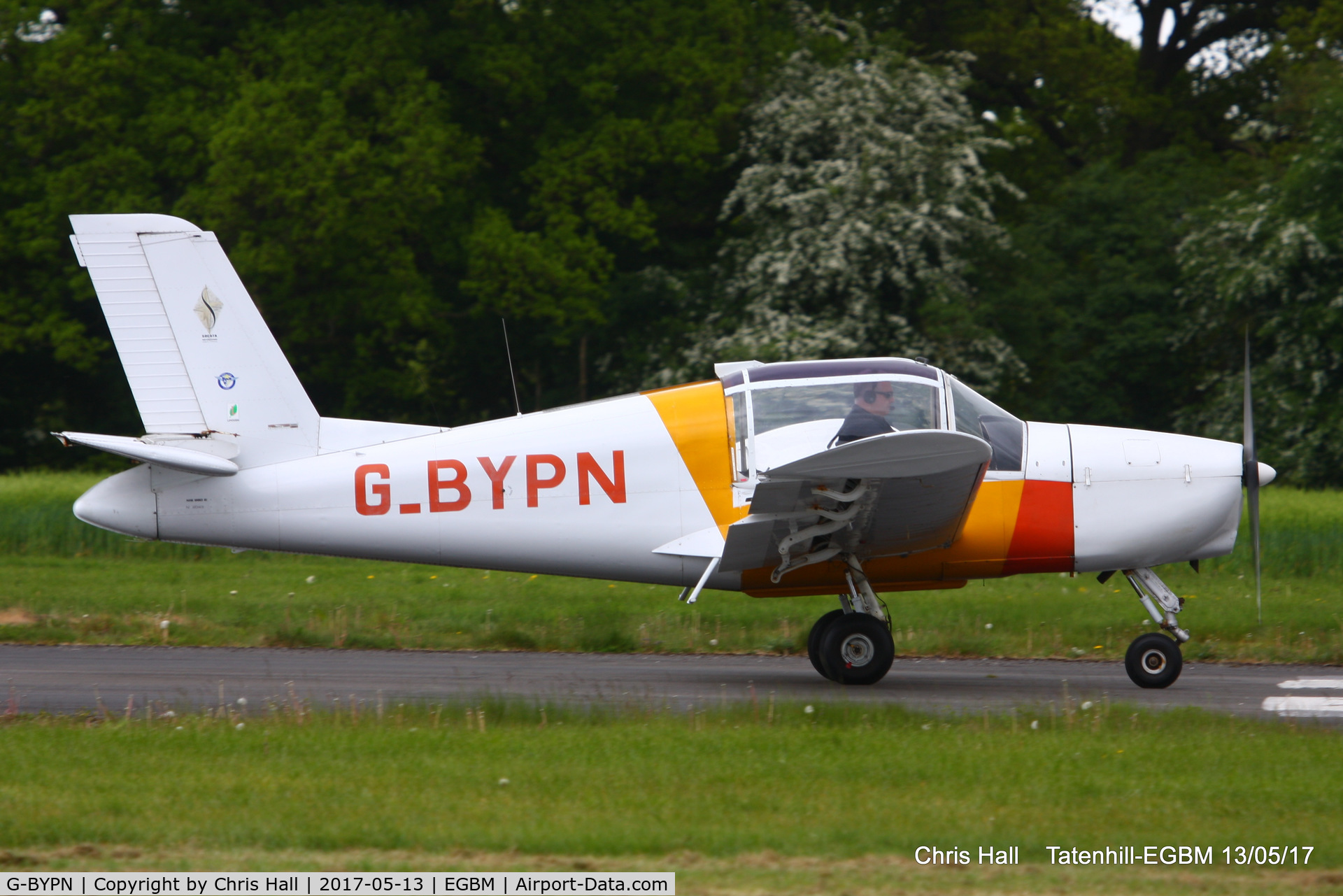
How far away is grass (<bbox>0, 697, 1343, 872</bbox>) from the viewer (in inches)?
231

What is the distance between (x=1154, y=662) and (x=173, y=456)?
7.56 metres

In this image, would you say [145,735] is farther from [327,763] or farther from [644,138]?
[644,138]

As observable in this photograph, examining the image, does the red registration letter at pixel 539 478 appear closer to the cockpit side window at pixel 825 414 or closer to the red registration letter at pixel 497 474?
the red registration letter at pixel 497 474

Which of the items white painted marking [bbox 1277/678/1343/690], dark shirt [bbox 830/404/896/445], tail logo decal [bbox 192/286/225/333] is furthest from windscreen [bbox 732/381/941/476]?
tail logo decal [bbox 192/286/225/333]

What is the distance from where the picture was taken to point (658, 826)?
6.01 meters

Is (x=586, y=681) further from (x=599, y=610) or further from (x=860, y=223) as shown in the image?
(x=860, y=223)

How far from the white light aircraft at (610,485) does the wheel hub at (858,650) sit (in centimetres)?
1

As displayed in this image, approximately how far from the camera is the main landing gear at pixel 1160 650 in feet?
32.6

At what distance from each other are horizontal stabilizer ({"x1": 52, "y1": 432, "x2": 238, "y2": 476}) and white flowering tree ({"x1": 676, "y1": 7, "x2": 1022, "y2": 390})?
14.4 meters

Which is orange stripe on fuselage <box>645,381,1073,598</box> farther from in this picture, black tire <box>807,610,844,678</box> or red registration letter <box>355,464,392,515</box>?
red registration letter <box>355,464,392,515</box>

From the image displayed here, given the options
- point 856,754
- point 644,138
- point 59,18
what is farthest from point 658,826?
point 59,18

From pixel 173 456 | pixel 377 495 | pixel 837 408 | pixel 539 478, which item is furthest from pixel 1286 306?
pixel 173 456

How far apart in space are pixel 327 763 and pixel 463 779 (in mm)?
851

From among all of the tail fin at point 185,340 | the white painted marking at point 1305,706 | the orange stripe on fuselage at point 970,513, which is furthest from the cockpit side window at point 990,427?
the tail fin at point 185,340
